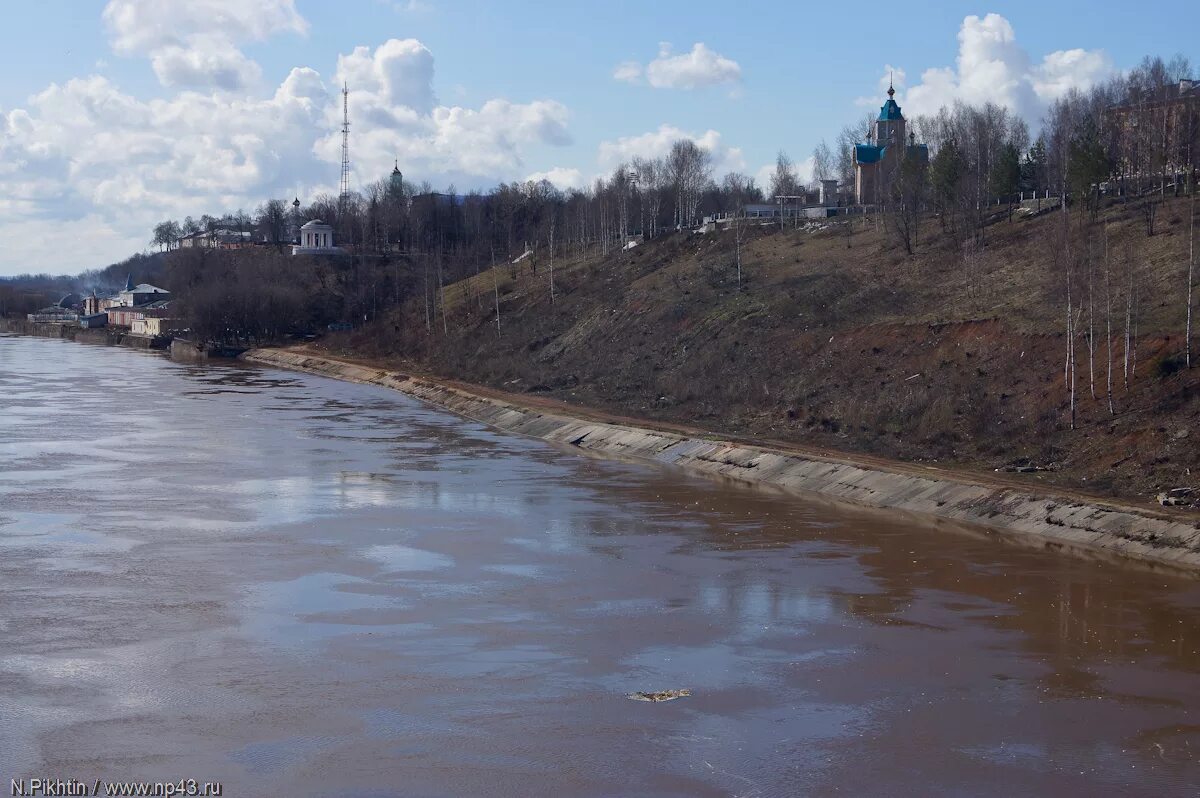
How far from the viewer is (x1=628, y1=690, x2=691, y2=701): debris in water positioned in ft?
57.3

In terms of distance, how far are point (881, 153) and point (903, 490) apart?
67476 mm

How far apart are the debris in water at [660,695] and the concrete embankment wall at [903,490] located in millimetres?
13142

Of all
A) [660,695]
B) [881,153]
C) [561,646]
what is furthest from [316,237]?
[660,695]

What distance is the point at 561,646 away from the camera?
20.1 meters

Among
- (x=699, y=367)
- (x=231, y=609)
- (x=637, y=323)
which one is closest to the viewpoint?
(x=231, y=609)

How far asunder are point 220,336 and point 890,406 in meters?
79.6

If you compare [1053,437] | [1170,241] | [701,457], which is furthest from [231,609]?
[1170,241]

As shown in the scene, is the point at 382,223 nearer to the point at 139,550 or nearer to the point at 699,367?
the point at 699,367

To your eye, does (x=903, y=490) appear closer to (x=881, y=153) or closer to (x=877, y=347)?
(x=877, y=347)

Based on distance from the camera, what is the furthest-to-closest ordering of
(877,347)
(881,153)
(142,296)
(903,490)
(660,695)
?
(142,296)
(881,153)
(877,347)
(903,490)
(660,695)

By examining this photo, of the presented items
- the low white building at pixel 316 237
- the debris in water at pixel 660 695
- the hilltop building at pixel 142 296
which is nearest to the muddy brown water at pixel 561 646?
the debris in water at pixel 660 695

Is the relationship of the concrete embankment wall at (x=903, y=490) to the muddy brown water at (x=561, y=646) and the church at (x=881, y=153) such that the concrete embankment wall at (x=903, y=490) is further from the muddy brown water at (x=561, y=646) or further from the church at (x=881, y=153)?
the church at (x=881, y=153)

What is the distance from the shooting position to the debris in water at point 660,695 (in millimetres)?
17469

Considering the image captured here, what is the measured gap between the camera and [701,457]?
40.8 m
